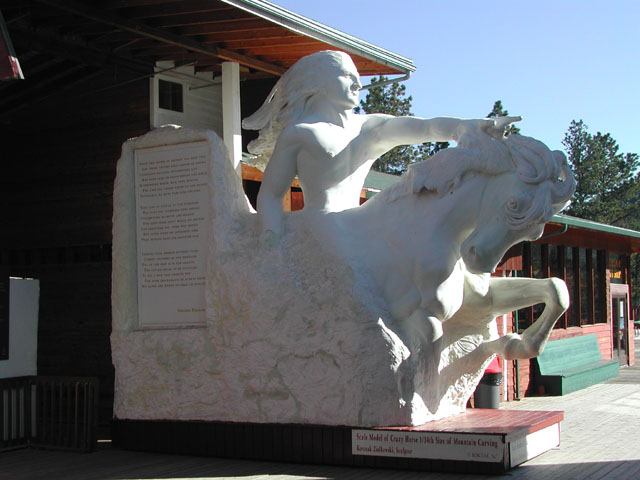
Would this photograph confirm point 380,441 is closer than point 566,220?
Yes

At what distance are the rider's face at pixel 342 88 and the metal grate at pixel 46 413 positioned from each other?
3.63 meters

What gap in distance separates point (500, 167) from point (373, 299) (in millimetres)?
1511

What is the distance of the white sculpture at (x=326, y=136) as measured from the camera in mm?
7898

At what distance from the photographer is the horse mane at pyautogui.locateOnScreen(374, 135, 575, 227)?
7141mm

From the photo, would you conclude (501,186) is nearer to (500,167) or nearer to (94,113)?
(500,167)

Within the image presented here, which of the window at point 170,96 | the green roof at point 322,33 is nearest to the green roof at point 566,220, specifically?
the green roof at point 322,33

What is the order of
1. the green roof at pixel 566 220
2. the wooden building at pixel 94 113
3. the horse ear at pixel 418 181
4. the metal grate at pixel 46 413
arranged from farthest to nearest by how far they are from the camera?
the green roof at pixel 566 220, the wooden building at pixel 94 113, the metal grate at pixel 46 413, the horse ear at pixel 418 181

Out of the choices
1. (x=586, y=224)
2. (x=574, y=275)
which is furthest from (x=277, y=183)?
(x=574, y=275)

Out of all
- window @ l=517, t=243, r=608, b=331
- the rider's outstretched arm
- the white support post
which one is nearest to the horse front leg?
the rider's outstretched arm

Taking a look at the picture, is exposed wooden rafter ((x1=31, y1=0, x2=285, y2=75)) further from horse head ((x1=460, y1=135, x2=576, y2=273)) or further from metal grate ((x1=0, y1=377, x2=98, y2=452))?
horse head ((x1=460, y1=135, x2=576, y2=273))

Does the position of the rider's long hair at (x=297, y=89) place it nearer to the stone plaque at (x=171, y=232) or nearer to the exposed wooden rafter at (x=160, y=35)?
the stone plaque at (x=171, y=232)

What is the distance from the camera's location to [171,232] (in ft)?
28.5

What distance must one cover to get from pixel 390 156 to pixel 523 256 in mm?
22056

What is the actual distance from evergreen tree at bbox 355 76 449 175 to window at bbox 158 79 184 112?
24.9 metres
